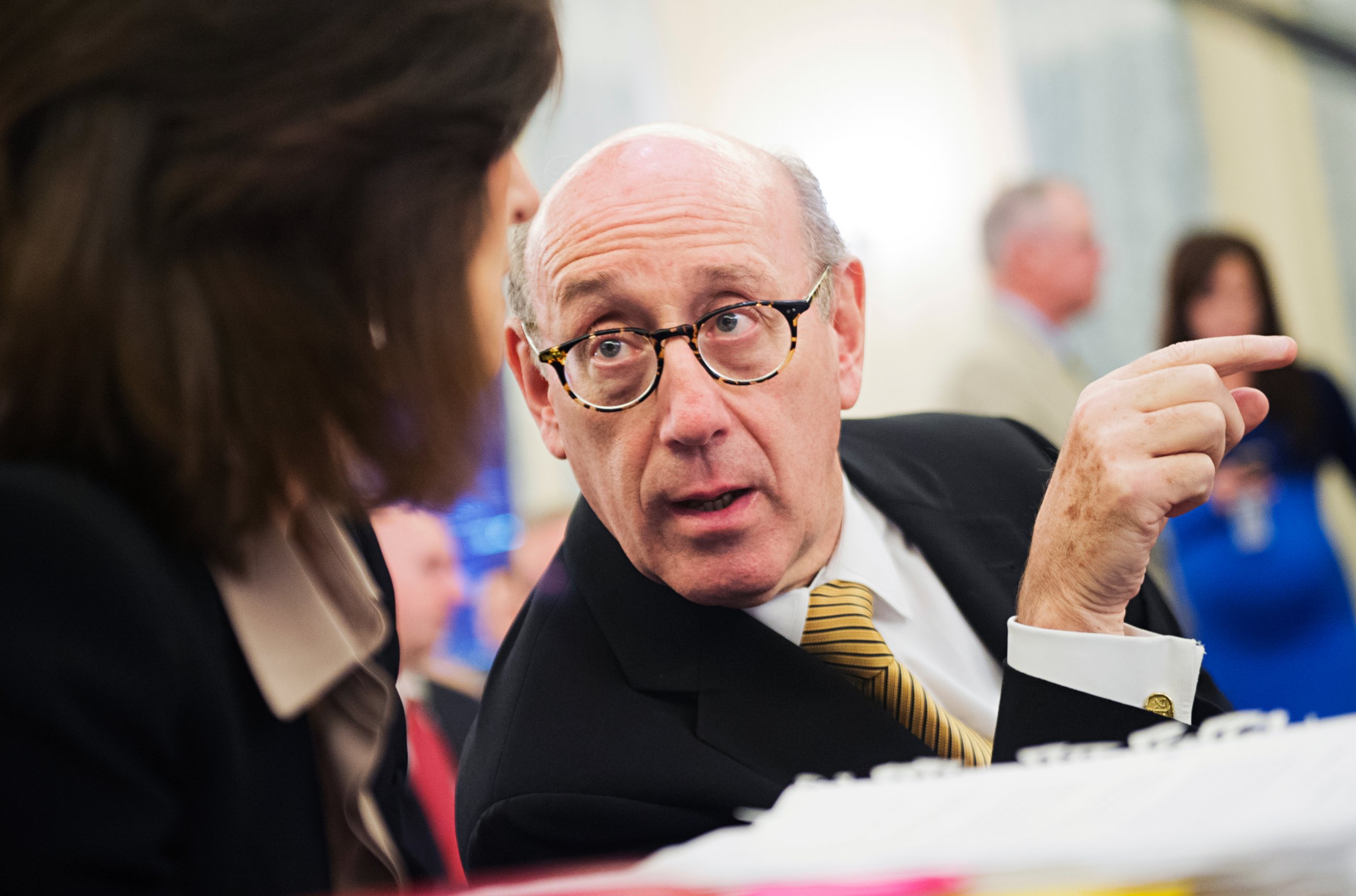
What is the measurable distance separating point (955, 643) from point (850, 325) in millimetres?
342

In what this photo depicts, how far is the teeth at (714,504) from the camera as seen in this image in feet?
3.48

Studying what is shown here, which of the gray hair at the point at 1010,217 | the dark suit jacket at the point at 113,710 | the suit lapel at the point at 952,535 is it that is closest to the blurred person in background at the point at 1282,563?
the gray hair at the point at 1010,217

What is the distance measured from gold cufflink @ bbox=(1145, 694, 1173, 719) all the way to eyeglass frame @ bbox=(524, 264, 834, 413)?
0.42 m

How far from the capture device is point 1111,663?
0.93 meters

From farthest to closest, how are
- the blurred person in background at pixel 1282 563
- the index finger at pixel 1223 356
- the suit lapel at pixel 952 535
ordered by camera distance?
the blurred person in background at pixel 1282 563 → the suit lapel at pixel 952 535 → the index finger at pixel 1223 356

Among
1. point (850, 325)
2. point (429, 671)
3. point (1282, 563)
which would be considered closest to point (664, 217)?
point (850, 325)

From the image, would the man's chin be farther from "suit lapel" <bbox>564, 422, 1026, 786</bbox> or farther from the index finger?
the index finger

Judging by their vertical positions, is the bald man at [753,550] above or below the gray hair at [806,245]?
below

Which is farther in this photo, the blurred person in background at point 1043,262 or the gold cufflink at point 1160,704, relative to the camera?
the blurred person in background at point 1043,262

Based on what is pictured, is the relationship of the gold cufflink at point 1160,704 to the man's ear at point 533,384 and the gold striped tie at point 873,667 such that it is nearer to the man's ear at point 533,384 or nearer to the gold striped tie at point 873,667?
the gold striped tie at point 873,667

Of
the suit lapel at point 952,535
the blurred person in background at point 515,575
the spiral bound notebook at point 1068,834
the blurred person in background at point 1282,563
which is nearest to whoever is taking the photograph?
the spiral bound notebook at point 1068,834

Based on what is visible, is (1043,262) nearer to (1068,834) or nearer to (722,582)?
(722,582)

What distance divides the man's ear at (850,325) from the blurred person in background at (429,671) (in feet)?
1.91

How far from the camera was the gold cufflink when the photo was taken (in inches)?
36.7
